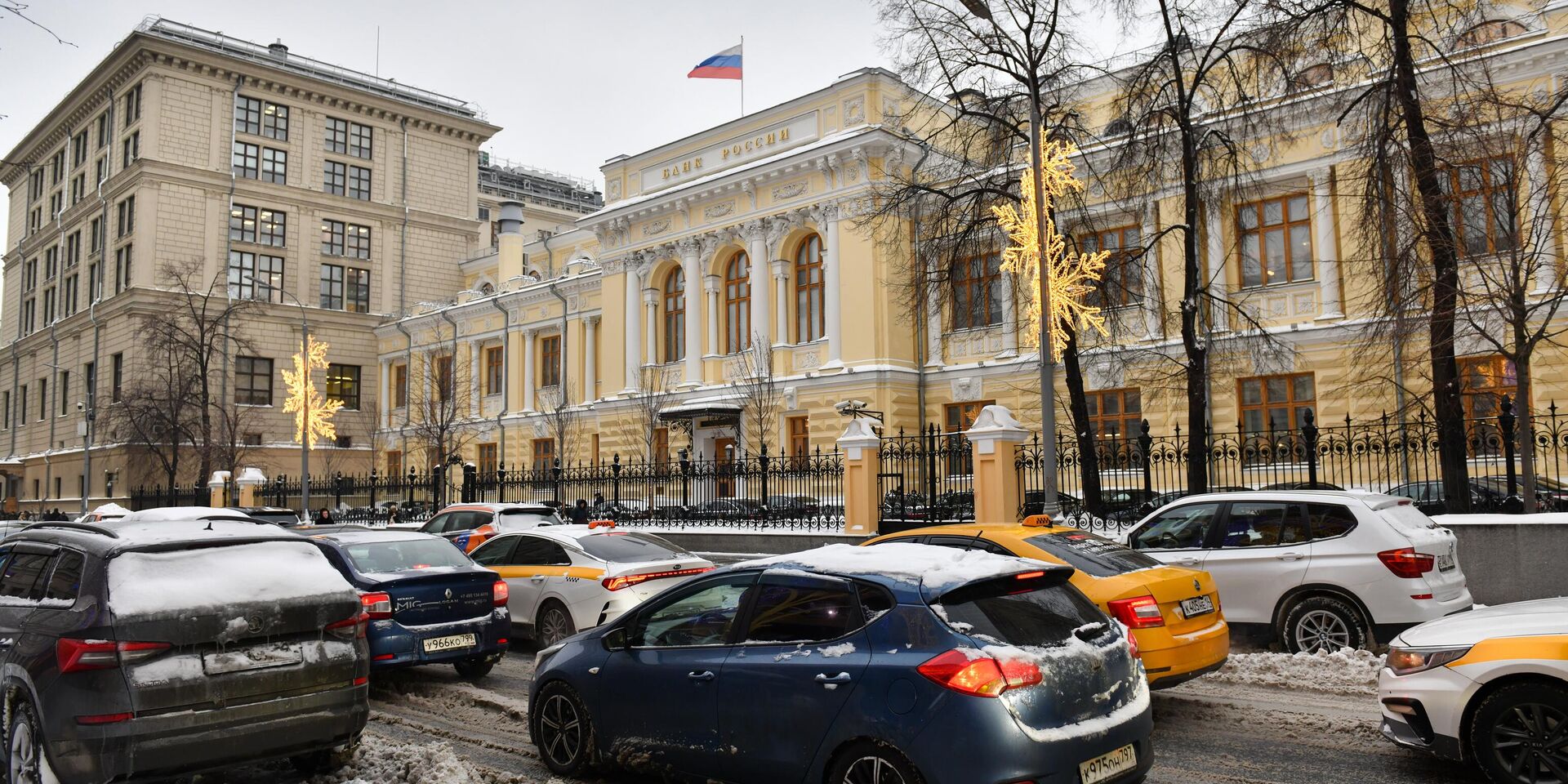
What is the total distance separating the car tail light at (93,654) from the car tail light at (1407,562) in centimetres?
963

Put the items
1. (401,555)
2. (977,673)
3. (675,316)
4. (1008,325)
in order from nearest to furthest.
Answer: (977,673), (401,555), (1008,325), (675,316)

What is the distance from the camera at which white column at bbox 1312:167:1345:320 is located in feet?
84.3

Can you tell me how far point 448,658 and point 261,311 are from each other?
170 feet

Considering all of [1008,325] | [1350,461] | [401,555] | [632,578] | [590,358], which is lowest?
[632,578]

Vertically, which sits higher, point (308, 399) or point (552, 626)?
point (308, 399)

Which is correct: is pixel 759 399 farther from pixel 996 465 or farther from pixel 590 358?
pixel 996 465

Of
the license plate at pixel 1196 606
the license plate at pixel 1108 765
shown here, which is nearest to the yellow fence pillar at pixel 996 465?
the license plate at pixel 1196 606

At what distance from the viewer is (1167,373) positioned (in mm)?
25156

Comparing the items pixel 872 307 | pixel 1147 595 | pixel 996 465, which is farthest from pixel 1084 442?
pixel 872 307

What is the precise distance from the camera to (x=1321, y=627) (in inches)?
386

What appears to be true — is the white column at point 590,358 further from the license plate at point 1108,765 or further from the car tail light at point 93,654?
the license plate at point 1108,765

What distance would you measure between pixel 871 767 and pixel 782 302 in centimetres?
2930

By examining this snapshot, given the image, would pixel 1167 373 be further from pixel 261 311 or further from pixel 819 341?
pixel 261 311

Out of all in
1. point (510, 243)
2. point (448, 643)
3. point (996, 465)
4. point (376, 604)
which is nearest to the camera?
point (376, 604)
